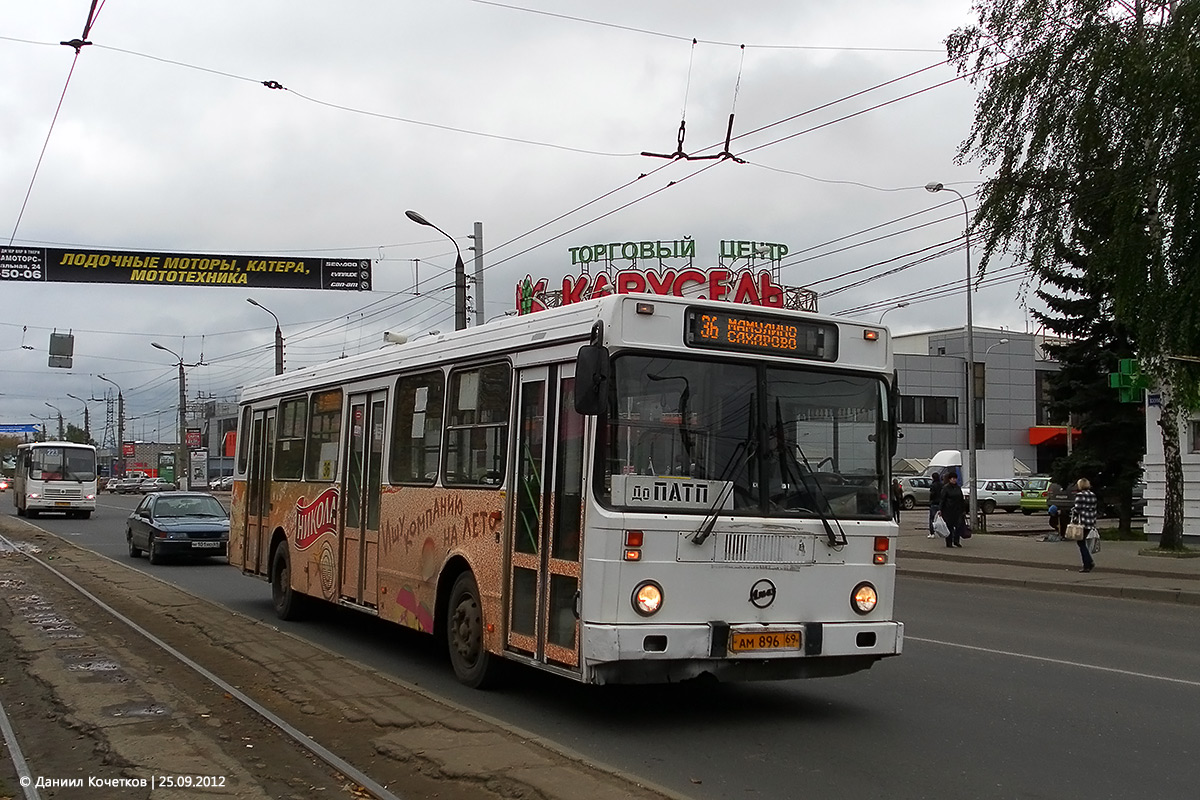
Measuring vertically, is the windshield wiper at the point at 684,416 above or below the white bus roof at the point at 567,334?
below

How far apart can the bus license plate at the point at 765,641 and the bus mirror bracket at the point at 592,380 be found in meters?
1.76

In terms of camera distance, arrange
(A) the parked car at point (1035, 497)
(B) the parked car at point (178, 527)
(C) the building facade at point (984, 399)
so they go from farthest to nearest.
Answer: (C) the building facade at point (984, 399) → (A) the parked car at point (1035, 497) → (B) the parked car at point (178, 527)

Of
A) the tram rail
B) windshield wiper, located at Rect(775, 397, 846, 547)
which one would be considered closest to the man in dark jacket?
the tram rail

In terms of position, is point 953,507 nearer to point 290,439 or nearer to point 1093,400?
point 1093,400

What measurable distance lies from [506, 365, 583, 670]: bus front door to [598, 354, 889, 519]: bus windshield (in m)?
0.41

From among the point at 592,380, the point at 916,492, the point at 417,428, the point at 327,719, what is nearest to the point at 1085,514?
the point at 417,428

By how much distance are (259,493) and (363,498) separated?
13.1 feet

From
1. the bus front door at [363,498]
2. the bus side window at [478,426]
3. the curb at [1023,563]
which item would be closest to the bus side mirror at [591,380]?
the bus side window at [478,426]

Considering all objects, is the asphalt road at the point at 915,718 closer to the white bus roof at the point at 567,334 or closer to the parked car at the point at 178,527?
the white bus roof at the point at 567,334

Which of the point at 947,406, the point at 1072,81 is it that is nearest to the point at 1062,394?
the point at 1072,81

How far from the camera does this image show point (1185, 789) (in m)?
6.61

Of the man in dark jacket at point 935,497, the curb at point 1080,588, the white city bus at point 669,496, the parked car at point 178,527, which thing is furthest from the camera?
the man in dark jacket at point 935,497

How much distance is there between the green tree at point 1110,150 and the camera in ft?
66.6

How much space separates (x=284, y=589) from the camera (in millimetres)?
14234
